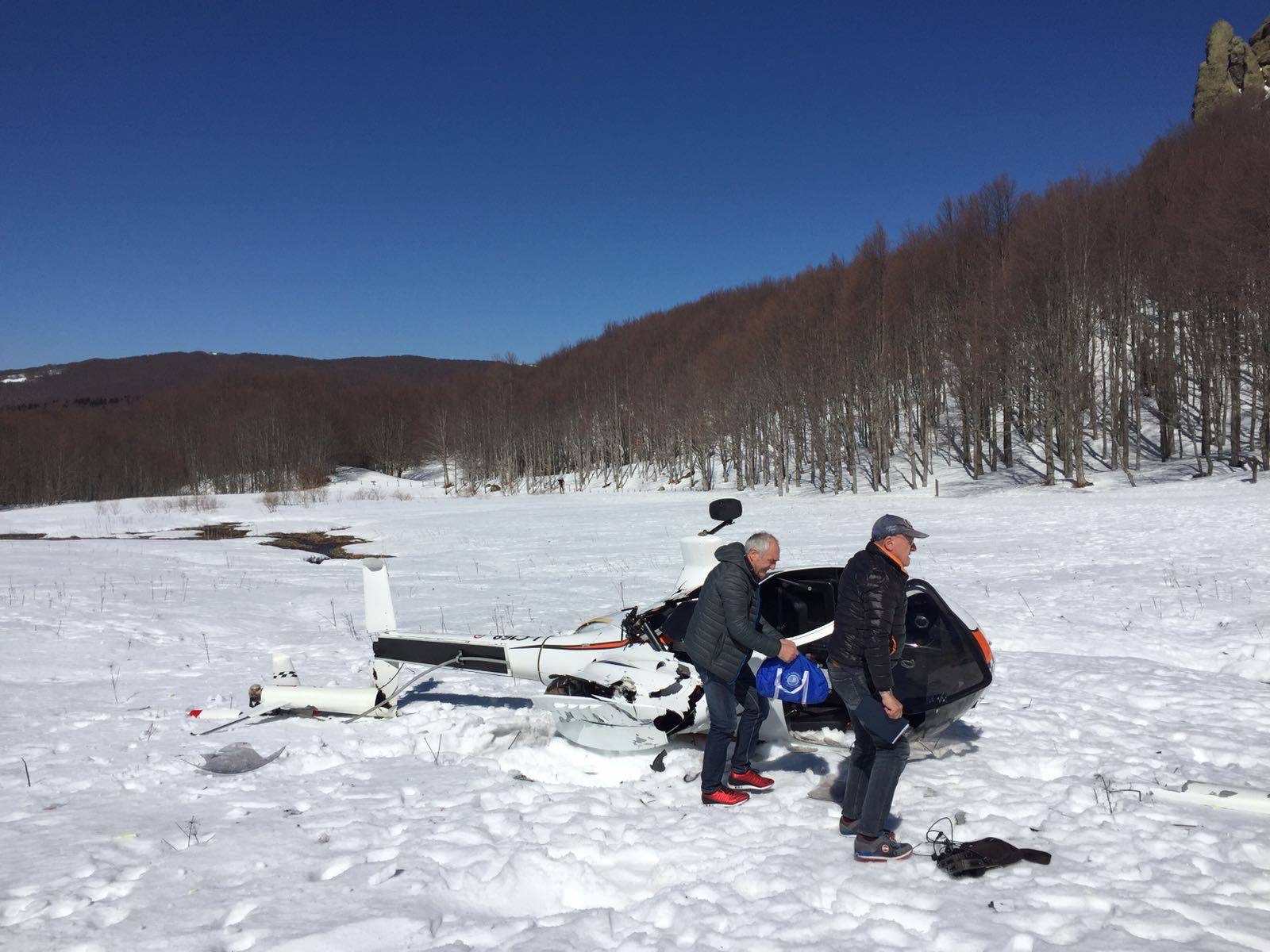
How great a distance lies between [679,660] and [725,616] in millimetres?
1178

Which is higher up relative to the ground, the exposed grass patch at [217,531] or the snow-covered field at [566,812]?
the exposed grass patch at [217,531]

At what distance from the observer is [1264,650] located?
9383 mm

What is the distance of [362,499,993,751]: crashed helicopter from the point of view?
5.99m

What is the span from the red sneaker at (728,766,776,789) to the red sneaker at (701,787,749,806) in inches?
5.9

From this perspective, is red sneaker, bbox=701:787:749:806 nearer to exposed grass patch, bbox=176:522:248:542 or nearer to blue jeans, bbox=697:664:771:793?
blue jeans, bbox=697:664:771:793

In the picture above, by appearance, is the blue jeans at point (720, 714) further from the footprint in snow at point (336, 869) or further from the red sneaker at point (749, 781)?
the footprint in snow at point (336, 869)

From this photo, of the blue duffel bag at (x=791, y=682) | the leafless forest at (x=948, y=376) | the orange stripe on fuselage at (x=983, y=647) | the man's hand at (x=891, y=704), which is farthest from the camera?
the leafless forest at (x=948, y=376)

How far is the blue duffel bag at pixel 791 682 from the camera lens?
552cm

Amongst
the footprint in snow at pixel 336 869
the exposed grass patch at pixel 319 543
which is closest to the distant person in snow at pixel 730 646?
the footprint in snow at pixel 336 869

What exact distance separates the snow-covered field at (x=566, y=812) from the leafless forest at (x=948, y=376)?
27578mm

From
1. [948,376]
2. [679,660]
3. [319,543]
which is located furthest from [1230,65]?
[679,660]

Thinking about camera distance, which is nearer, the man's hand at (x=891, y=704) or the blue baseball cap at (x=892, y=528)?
the man's hand at (x=891, y=704)

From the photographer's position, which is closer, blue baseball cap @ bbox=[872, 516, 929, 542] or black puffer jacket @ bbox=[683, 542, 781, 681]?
blue baseball cap @ bbox=[872, 516, 929, 542]

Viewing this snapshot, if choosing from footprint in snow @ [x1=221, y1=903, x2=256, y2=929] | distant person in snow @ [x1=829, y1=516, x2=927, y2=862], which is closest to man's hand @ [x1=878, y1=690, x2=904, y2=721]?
distant person in snow @ [x1=829, y1=516, x2=927, y2=862]
